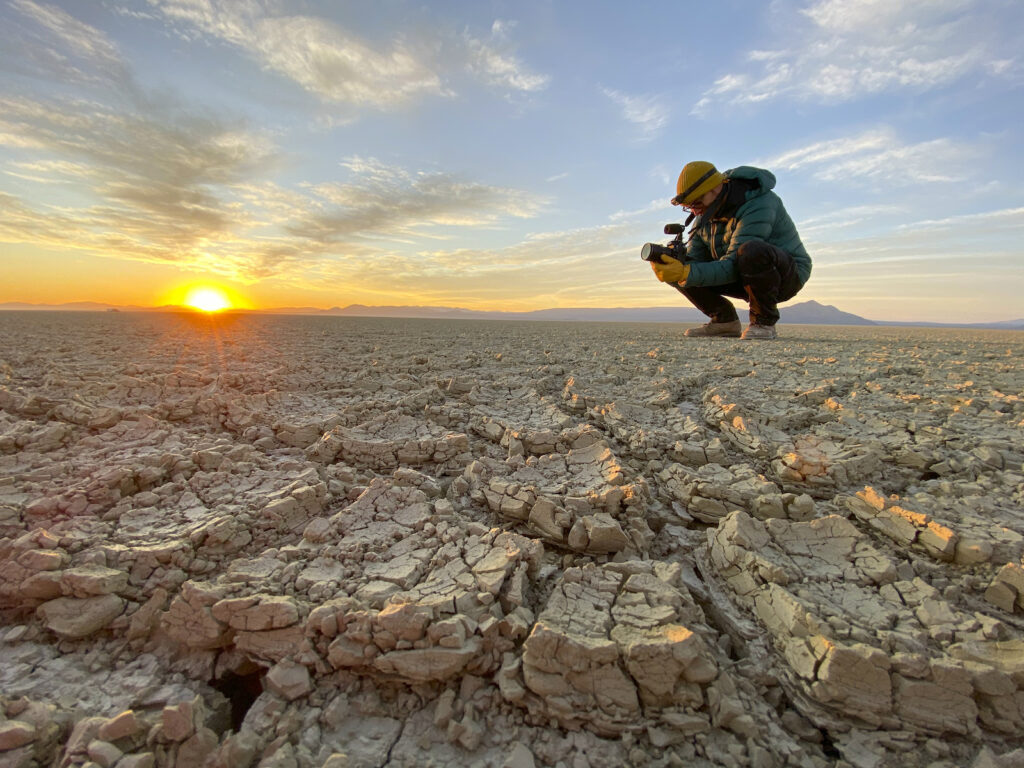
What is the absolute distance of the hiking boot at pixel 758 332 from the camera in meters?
5.24

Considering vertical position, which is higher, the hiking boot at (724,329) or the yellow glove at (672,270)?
the yellow glove at (672,270)

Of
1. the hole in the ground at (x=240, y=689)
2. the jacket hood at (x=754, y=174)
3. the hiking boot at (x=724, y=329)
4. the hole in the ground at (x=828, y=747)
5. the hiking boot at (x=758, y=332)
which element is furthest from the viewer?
the hiking boot at (x=724, y=329)

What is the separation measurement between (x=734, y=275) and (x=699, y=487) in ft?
11.8

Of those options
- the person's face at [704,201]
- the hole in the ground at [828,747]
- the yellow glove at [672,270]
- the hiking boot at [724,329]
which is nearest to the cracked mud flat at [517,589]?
the hole in the ground at [828,747]

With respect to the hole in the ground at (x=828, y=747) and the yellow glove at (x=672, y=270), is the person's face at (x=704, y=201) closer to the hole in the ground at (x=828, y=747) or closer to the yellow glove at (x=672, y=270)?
the yellow glove at (x=672, y=270)

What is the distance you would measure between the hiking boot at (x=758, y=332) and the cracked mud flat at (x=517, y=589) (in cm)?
301

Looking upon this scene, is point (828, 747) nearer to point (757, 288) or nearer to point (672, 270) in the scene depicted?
point (672, 270)

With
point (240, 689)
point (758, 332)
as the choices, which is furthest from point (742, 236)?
point (240, 689)

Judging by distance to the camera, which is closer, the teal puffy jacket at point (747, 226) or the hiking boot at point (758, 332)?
the teal puffy jacket at point (747, 226)

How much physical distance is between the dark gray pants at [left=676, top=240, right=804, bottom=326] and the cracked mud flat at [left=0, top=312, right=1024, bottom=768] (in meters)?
2.47

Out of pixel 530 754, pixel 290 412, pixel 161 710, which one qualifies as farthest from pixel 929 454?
pixel 290 412

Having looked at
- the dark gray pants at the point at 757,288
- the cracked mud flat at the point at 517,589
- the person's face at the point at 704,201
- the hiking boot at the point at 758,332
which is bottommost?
the cracked mud flat at the point at 517,589

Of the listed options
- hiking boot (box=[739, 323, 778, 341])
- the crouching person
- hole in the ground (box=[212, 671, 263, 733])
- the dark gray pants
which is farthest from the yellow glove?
hole in the ground (box=[212, 671, 263, 733])

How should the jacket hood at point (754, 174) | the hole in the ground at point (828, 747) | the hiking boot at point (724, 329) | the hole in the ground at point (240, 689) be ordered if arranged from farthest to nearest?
the hiking boot at point (724, 329)
the jacket hood at point (754, 174)
the hole in the ground at point (240, 689)
the hole in the ground at point (828, 747)
